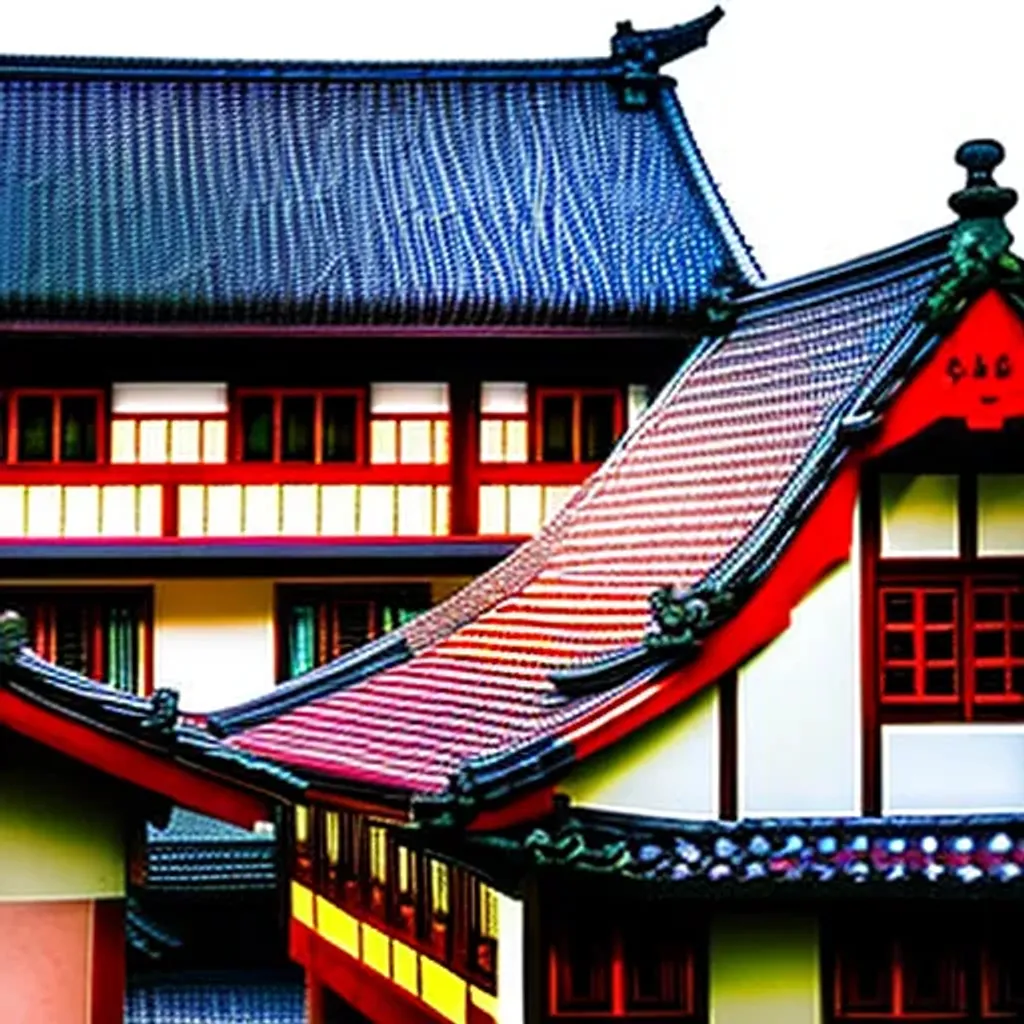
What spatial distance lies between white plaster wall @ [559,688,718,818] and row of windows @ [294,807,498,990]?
1.52 m

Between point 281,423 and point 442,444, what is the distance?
203 centimetres

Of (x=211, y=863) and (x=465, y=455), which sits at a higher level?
(x=465, y=455)

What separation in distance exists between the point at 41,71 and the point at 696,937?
2675cm

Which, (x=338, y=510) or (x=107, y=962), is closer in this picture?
(x=107, y=962)

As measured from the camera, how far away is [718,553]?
19.0 metres

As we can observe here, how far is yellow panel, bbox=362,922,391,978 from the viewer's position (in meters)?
22.3

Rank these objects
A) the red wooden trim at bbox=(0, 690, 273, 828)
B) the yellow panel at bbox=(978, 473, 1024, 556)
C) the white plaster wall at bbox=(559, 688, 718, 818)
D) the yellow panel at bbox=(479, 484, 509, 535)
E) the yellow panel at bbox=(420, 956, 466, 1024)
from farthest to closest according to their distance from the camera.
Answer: the yellow panel at bbox=(479, 484, 509, 535), the yellow panel at bbox=(420, 956, 466, 1024), the red wooden trim at bbox=(0, 690, 273, 828), the yellow panel at bbox=(978, 473, 1024, 556), the white plaster wall at bbox=(559, 688, 718, 818)

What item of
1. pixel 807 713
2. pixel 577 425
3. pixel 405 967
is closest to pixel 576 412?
pixel 577 425

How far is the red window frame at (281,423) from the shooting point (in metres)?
37.6

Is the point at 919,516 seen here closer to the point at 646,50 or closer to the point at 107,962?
the point at 107,962

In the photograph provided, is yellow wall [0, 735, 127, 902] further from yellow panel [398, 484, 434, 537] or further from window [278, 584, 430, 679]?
window [278, 584, 430, 679]

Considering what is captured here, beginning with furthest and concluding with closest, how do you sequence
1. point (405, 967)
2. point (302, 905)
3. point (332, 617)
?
1. point (332, 617)
2. point (302, 905)
3. point (405, 967)

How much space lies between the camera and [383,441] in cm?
3791

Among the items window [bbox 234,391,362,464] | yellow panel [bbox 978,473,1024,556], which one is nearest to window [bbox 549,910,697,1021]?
yellow panel [bbox 978,473,1024,556]
